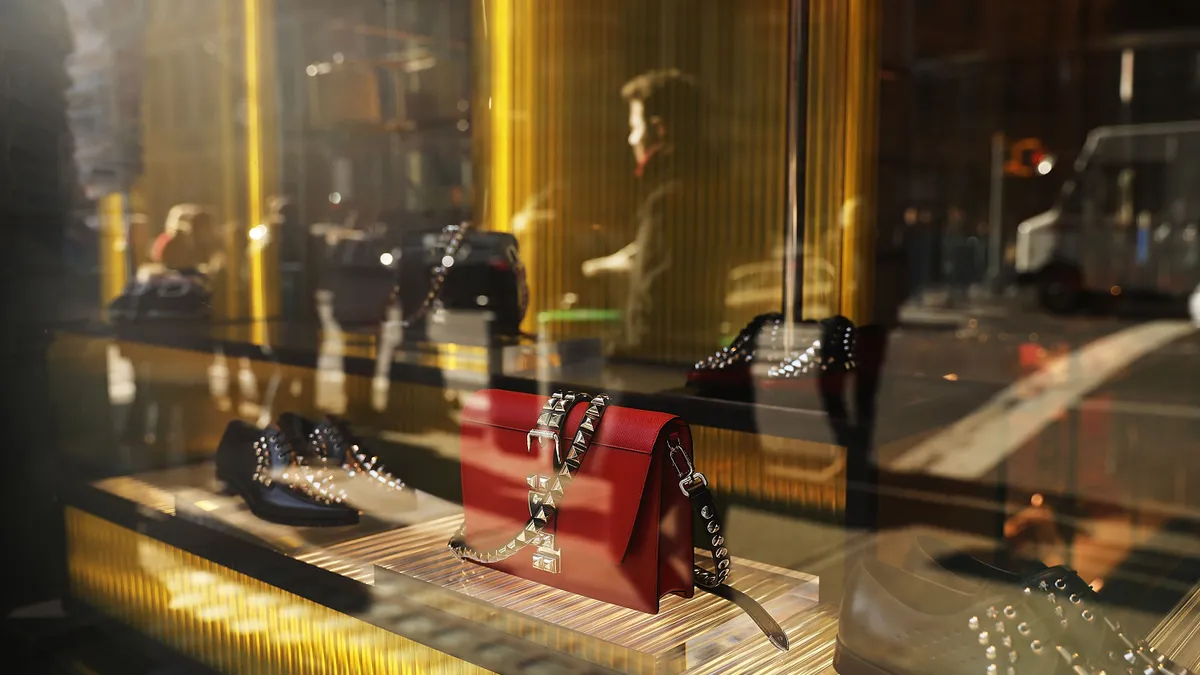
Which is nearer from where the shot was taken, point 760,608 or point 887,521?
point 760,608

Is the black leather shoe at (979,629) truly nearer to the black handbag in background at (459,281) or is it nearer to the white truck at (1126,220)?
the black handbag in background at (459,281)

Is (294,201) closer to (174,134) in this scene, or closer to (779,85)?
(174,134)

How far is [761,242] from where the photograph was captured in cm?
91

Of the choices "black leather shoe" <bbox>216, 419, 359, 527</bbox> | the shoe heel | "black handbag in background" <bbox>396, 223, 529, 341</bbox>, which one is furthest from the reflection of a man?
the shoe heel

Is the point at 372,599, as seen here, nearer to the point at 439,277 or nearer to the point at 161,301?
the point at 439,277

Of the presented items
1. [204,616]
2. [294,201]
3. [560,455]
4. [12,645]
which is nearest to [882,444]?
Result: [560,455]

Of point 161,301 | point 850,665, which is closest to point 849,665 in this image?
point 850,665

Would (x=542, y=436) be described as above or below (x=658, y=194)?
below

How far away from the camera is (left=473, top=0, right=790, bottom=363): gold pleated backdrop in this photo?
3.01ft

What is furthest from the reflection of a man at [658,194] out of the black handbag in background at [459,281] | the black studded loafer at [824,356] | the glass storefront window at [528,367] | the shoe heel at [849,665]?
the shoe heel at [849,665]

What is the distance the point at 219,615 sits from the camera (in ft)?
3.31

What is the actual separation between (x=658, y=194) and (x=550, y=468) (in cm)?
60

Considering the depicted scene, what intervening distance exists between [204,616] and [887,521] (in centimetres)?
73

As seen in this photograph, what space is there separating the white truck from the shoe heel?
224 cm
